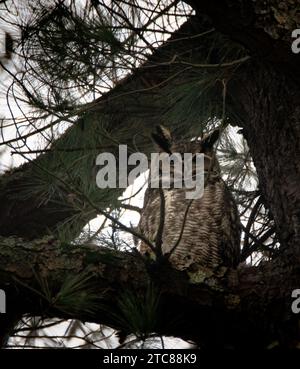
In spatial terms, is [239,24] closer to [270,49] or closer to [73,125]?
[270,49]

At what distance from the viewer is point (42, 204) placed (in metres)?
2.85

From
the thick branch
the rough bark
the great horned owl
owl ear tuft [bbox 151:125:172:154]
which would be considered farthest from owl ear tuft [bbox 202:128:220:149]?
the thick branch

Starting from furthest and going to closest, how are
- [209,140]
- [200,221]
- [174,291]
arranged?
[209,140]
[200,221]
[174,291]

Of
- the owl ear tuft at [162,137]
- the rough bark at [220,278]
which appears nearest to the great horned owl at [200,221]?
the owl ear tuft at [162,137]

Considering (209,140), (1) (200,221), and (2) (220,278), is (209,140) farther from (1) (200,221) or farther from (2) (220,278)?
(2) (220,278)

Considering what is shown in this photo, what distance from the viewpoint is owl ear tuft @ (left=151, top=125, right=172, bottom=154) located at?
2524 millimetres

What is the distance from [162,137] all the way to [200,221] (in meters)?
0.36

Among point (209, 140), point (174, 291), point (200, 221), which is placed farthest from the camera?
point (209, 140)

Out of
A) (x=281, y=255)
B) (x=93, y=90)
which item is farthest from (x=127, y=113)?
(x=281, y=255)

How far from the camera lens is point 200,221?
2.54 metres

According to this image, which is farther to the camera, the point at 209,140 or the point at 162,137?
the point at 209,140

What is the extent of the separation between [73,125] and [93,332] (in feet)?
2.24

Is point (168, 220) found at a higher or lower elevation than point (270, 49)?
lower

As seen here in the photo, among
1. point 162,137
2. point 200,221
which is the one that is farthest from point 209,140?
point 200,221
